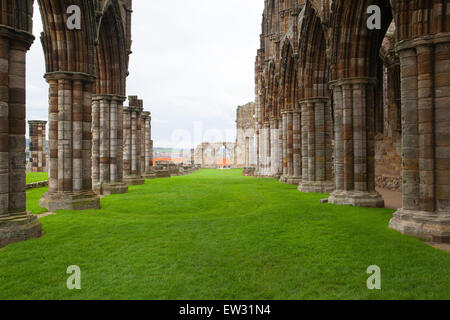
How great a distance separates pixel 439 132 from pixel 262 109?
1064 inches

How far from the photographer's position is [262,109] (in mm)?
33281

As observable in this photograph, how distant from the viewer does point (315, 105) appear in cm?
1509

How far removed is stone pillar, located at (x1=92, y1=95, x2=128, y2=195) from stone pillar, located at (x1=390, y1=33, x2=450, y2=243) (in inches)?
481

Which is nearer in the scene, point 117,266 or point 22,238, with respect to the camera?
point 117,266

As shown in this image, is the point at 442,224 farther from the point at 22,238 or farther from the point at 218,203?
the point at 22,238

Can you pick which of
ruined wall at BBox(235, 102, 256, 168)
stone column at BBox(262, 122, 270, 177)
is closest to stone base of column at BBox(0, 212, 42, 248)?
stone column at BBox(262, 122, 270, 177)

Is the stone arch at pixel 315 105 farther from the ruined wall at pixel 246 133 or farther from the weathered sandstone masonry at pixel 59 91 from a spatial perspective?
the ruined wall at pixel 246 133

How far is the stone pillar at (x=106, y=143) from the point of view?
15.3m

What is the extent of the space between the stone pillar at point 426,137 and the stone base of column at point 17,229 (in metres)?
7.70

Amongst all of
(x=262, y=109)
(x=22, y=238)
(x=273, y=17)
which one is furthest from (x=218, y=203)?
(x=262, y=109)

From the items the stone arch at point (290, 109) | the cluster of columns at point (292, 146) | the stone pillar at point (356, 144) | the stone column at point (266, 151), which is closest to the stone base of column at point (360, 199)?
the stone pillar at point (356, 144)

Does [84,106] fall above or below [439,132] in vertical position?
above
